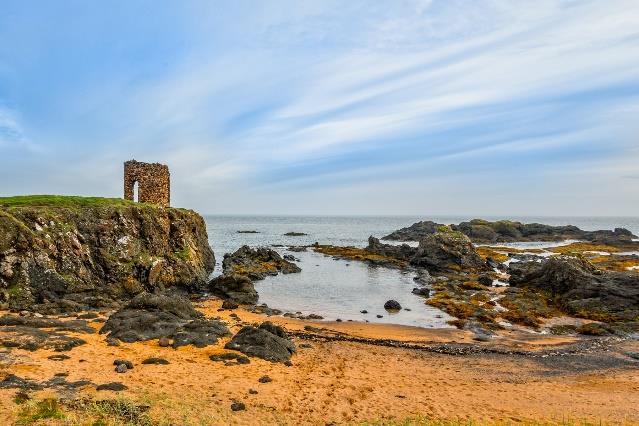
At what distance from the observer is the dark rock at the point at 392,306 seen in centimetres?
3455

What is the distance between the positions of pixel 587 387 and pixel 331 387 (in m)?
11.3

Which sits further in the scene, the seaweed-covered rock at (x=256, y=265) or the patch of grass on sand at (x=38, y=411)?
the seaweed-covered rock at (x=256, y=265)

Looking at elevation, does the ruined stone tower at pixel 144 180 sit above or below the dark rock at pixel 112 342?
above

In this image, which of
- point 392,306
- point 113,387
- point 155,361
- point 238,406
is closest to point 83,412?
point 113,387

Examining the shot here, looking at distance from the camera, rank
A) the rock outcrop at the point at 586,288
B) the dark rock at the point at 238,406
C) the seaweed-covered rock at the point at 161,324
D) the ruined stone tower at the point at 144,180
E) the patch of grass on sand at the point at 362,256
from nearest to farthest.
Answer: the dark rock at the point at 238,406, the seaweed-covered rock at the point at 161,324, the rock outcrop at the point at 586,288, the ruined stone tower at the point at 144,180, the patch of grass on sand at the point at 362,256

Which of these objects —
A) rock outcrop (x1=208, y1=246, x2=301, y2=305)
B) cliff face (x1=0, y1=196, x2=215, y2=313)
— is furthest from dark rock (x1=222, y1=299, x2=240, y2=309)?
cliff face (x1=0, y1=196, x2=215, y2=313)

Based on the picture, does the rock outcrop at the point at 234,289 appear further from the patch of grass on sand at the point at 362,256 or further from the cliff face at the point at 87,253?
the patch of grass on sand at the point at 362,256

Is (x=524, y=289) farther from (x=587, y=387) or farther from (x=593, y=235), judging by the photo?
(x=593, y=235)

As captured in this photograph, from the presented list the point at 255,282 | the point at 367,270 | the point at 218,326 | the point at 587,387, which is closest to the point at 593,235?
the point at 367,270

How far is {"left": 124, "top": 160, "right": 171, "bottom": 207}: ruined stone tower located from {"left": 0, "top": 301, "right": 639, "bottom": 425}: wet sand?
81.6 feet

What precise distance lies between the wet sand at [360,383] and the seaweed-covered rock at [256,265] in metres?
27.1

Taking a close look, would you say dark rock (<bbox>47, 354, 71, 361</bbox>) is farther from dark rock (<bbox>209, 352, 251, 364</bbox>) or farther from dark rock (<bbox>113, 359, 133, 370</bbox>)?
dark rock (<bbox>209, 352, 251, 364</bbox>)

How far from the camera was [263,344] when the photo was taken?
64.8 feet

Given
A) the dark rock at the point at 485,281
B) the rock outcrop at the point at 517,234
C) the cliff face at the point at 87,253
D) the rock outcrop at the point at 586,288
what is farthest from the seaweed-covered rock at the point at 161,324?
the rock outcrop at the point at 517,234
